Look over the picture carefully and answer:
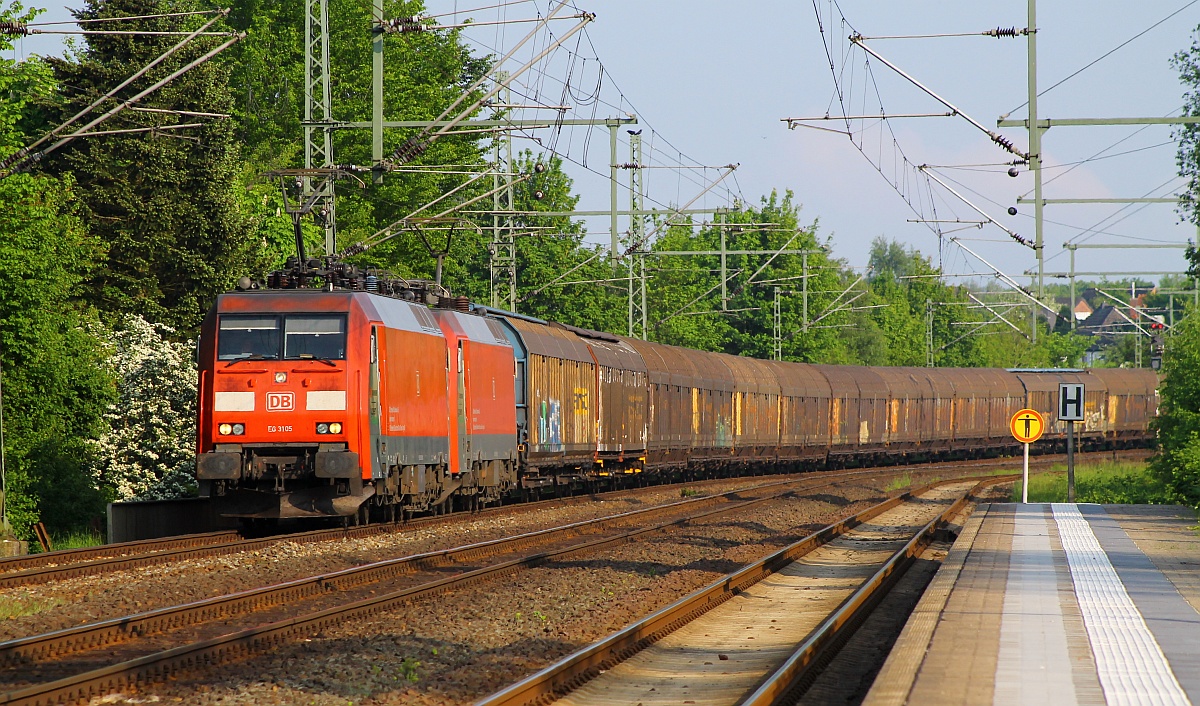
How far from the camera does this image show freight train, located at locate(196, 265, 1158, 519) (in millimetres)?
18594

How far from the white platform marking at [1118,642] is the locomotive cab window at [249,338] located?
421 inches

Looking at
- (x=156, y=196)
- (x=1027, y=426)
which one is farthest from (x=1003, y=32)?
(x=156, y=196)

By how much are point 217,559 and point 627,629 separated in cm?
716

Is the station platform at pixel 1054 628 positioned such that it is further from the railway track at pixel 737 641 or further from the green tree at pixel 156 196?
the green tree at pixel 156 196

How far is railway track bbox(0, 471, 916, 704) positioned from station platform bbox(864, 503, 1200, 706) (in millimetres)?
4903

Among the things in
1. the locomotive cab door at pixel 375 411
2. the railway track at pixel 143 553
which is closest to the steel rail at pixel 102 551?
the railway track at pixel 143 553

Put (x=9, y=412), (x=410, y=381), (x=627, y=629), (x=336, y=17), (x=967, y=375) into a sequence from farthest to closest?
(x=967, y=375)
(x=336, y=17)
(x=9, y=412)
(x=410, y=381)
(x=627, y=629)

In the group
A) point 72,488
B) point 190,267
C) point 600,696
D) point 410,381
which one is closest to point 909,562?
point 410,381

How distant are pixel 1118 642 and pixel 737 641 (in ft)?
11.4

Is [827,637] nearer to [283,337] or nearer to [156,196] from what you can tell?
[283,337]

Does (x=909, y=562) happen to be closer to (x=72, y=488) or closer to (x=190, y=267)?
(x=72, y=488)

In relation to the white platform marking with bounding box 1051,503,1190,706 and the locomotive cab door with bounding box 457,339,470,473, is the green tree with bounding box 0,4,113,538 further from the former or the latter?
the white platform marking with bounding box 1051,503,1190,706

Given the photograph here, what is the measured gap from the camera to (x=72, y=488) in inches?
1063

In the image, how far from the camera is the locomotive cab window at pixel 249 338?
61.7 ft
